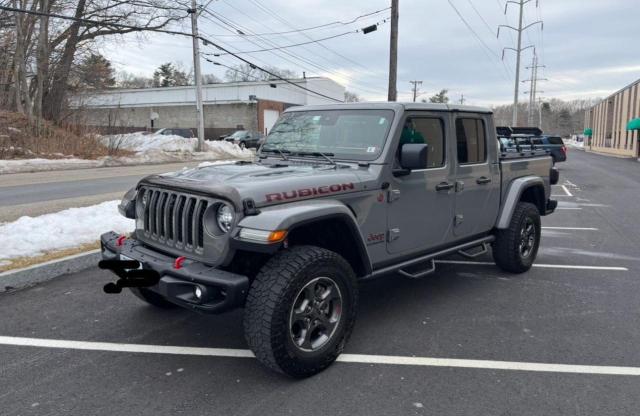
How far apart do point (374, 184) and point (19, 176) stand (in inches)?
636

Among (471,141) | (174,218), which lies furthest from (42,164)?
(471,141)

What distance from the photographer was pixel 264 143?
16.9ft

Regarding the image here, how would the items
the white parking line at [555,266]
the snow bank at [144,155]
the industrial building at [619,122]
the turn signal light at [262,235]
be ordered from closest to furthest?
the turn signal light at [262,235] < the white parking line at [555,266] < the snow bank at [144,155] < the industrial building at [619,122]

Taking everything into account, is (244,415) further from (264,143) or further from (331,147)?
(264,143)

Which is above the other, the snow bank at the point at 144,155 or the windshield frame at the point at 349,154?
the windshield frame at the point at 349,154

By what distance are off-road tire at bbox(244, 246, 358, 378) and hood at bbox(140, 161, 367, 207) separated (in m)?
0.41

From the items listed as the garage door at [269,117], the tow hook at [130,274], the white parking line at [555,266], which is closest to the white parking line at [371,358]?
the tow hook at [130,274]

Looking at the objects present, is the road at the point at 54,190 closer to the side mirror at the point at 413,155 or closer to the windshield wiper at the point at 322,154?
the windshield wiper at the point at 322,154

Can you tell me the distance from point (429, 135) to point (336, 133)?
865mm

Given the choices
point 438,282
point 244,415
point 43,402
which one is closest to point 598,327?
point 438,282

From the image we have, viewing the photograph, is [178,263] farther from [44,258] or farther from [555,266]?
[555,266]

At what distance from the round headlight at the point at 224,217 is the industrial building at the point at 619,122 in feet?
142

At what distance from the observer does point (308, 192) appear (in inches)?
141

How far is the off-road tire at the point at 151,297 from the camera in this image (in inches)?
177
